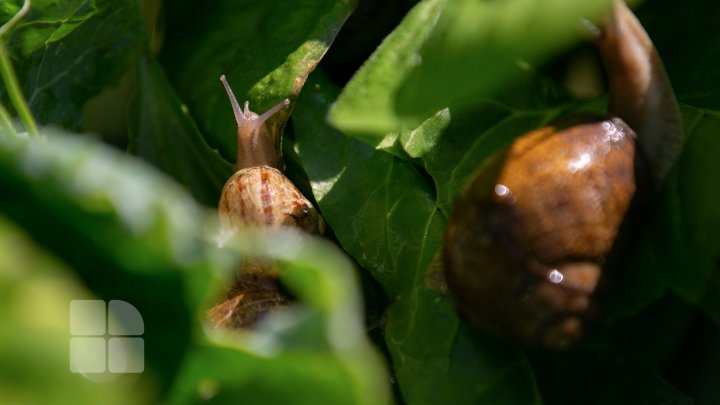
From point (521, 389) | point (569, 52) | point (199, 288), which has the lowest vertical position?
point (521, 389)

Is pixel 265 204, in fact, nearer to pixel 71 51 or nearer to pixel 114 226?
pixel 71 51

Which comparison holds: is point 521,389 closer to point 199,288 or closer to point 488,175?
point 488,175

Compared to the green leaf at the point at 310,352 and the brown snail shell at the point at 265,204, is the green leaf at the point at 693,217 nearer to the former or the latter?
the brown snail shell at the point at 265,204

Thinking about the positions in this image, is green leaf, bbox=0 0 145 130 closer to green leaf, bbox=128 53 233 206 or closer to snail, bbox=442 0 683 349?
green leaf, bbox=128 53 233 206

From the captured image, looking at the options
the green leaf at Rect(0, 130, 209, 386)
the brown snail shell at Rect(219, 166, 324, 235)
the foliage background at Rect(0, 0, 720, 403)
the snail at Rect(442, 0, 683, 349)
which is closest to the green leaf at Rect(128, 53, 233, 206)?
the foliage background at Rect(0, 0, 720, 403)

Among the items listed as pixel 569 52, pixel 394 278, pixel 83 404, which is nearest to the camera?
pixel 83 404

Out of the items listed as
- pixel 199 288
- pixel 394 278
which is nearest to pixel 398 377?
pixel 394 278
